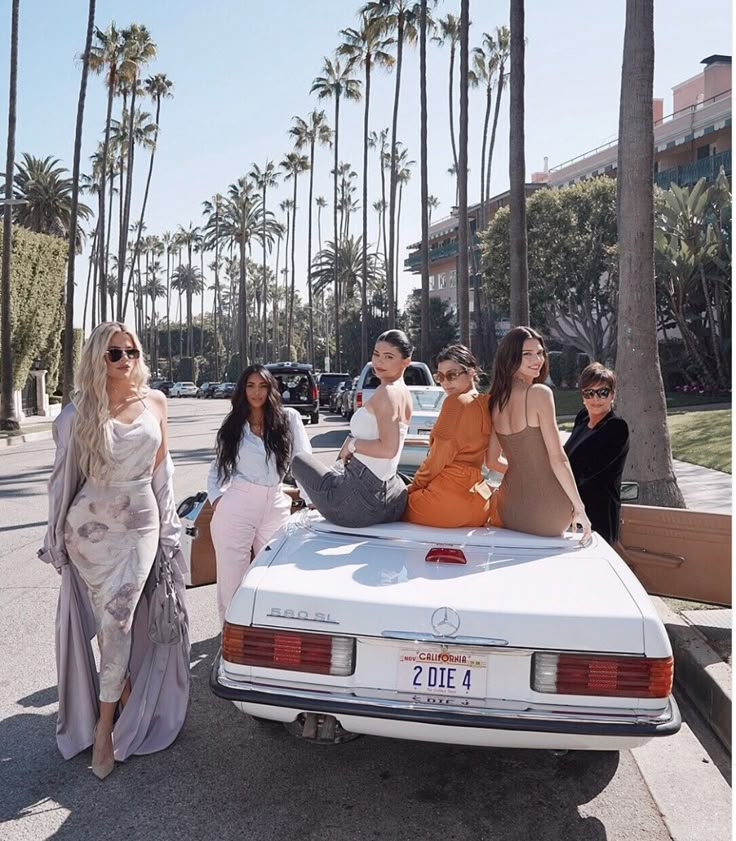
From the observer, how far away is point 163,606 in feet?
13.3

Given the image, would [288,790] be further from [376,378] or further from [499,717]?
[376,378]

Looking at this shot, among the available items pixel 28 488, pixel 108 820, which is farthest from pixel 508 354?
pixel 28 488

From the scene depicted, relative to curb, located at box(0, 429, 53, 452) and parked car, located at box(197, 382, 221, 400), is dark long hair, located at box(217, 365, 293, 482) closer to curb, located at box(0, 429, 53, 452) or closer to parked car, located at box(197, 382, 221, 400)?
curb, located at box(0, 429, 53, 452)

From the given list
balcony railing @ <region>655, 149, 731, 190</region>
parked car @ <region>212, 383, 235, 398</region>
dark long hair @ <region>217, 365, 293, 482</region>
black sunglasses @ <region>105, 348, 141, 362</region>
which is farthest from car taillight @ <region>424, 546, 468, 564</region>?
parked car @ <region>212, 383, 235, 398</region>

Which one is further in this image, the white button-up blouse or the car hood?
the white button-up blouse

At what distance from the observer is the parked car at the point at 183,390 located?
81.0 meters

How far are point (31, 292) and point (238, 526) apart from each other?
104 feet

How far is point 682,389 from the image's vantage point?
31.3 meters

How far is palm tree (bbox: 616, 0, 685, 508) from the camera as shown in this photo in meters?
9.27

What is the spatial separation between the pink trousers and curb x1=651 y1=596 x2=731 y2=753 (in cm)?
246

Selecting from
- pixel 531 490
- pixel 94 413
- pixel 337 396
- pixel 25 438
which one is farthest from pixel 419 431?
pixel 337 396

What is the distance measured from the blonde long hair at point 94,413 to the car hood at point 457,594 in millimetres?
828

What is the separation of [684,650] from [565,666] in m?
2.46

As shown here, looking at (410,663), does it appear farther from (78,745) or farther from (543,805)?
(78,745)
